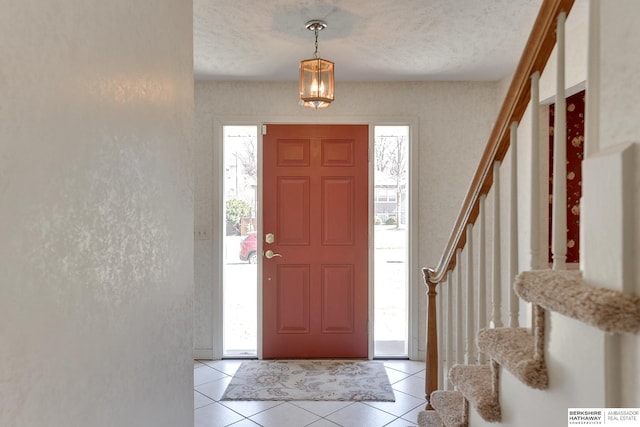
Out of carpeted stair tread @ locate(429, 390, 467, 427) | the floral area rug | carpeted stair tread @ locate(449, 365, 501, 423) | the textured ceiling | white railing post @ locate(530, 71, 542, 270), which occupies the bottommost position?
the floral area rug

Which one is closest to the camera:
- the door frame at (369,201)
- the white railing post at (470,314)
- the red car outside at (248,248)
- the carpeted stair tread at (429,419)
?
the white railing post at (470,314)

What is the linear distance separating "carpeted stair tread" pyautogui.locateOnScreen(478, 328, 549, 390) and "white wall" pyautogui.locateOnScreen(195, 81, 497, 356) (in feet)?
8.08

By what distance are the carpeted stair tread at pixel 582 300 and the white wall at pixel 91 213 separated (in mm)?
943

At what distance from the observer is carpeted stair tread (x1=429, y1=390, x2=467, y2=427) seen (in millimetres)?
1442

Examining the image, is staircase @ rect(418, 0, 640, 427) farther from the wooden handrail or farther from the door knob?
the door knob

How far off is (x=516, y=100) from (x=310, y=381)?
2.61m

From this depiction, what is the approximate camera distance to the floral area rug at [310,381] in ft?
9.62

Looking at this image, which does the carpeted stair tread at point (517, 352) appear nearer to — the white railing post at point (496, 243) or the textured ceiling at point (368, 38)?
the white railing post at point (496, 243)

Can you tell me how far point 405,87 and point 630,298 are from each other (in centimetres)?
320

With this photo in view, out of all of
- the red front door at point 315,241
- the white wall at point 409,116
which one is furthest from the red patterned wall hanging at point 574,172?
the red front door at point 315,241

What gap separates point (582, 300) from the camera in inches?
29.5

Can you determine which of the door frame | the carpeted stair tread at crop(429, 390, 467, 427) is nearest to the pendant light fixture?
the door frame

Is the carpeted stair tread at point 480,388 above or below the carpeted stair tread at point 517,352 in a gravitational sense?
below

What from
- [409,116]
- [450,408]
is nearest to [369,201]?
[409,116]
